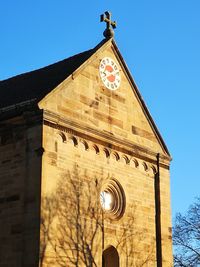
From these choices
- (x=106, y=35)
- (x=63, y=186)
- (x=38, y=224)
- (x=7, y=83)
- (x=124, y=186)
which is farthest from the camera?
(x=7, y=83)

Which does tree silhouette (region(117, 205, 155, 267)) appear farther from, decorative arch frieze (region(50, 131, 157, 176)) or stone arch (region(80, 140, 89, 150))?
stone arch (region(80, 140, 89, 150))

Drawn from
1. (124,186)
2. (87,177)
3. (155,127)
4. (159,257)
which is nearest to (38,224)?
(87,177)

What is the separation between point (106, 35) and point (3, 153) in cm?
732

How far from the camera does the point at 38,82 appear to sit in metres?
26.8

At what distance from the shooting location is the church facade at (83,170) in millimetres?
21766

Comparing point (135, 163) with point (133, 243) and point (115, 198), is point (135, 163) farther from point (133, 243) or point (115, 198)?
point (133, 243)

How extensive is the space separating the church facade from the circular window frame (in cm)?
4

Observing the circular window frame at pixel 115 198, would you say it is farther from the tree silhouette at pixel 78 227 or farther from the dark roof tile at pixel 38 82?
the dark roof tile at pixel 38 82

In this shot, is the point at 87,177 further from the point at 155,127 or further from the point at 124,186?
the point at 155,127

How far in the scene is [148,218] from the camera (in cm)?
2638

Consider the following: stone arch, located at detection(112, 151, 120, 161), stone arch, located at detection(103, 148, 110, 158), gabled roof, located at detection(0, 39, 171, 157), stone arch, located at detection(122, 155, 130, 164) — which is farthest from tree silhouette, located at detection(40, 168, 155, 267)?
gabled roof, located at detection(0, 39, 171, 157)

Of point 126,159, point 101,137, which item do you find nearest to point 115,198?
point 126,159

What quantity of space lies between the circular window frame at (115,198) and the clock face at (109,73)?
4.04 m

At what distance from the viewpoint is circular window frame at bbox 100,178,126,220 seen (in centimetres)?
2473
